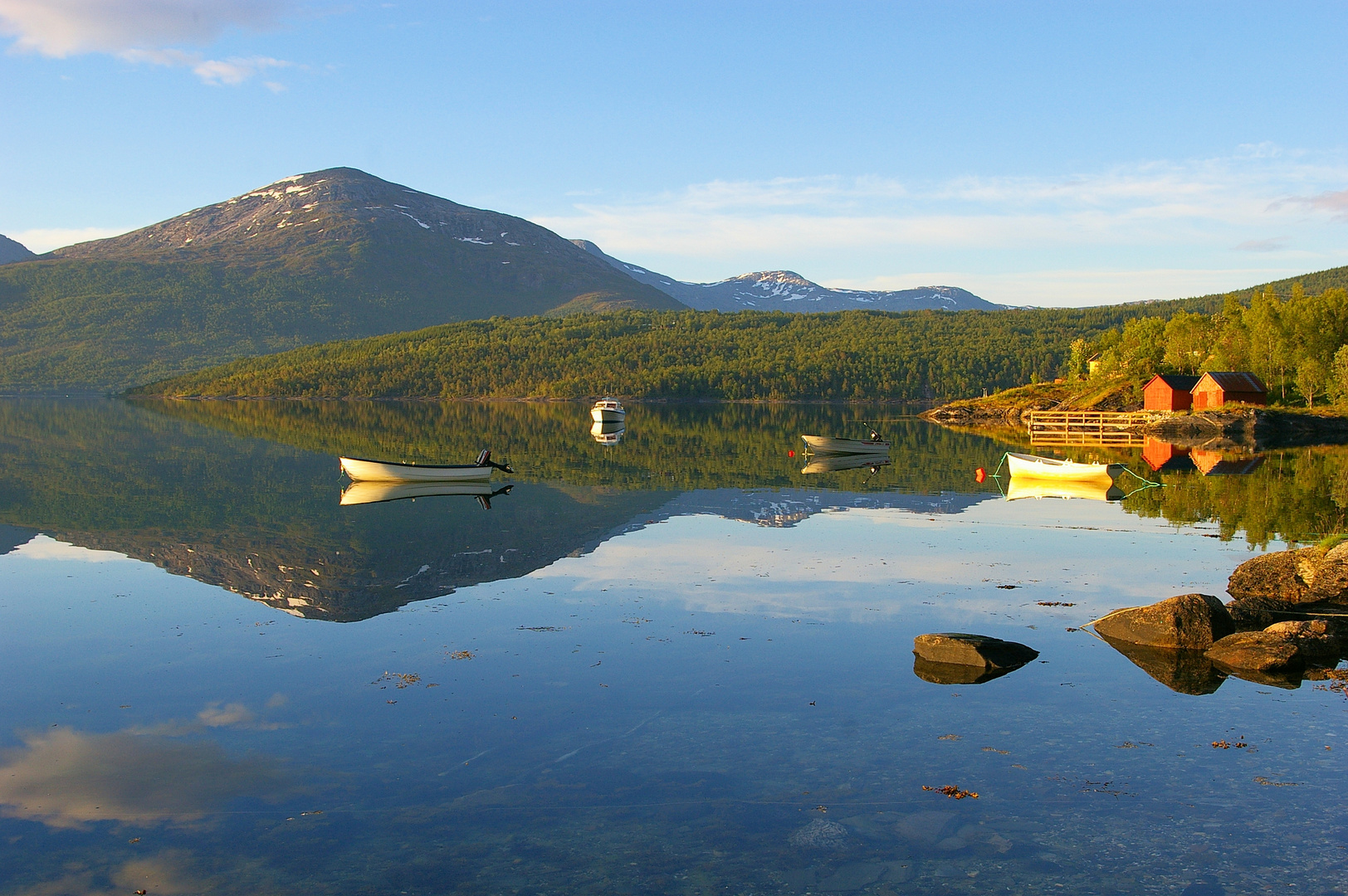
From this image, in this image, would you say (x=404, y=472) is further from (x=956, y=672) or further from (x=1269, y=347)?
(x=1269, y=347)

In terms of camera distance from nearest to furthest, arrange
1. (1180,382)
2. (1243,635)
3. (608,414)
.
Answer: (1243,635)
(1180,382)
(608,414)

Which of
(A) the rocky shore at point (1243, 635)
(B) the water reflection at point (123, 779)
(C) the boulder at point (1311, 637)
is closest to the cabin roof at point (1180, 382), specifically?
(A) the rocky shore at point (1243, 635)

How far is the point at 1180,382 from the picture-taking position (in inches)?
4631

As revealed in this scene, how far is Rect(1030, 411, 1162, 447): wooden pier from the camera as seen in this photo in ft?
337

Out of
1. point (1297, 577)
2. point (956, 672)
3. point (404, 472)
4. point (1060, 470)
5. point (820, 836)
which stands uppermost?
point (404, 472)

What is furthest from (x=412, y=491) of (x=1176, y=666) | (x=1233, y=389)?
(x=1233, y=389)

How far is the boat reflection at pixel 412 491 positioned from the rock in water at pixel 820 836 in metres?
32.9

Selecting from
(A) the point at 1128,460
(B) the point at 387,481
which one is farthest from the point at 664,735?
(A) the point at 1128,460

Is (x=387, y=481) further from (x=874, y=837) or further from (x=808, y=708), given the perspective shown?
(x=874, y=837)

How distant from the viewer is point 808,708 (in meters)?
17.5

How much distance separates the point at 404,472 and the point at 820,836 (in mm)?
43679

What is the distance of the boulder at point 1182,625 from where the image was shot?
21062 millimetres

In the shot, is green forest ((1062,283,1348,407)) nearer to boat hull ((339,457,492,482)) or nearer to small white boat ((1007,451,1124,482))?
small white boat ((1007,451,1124,482))

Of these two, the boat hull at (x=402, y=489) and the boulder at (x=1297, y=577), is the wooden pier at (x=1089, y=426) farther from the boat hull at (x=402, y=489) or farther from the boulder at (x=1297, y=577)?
the boulder at (x=1297, y=577)
